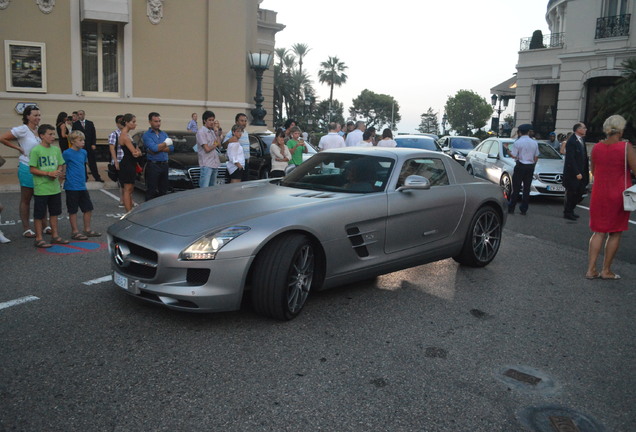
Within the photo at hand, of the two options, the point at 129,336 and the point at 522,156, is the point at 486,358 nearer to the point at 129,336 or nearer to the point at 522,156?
the point at 129,336

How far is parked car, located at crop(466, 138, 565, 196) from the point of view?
494 inches

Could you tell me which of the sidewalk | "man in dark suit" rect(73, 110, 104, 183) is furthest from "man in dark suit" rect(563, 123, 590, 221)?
"man in dark suit" rect(73, 110, 104, 183)

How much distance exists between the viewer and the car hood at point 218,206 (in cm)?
433

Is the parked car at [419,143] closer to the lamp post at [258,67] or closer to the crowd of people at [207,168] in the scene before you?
the lamp post at [258,67]

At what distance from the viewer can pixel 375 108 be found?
131625 mm

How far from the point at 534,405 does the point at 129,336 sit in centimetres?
277

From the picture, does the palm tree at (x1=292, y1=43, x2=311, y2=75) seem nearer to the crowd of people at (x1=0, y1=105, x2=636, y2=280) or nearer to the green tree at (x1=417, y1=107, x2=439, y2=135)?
the green tree at (x1=417, y1=107, x2=439, y2=135)

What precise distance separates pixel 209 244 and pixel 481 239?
3.51 metres

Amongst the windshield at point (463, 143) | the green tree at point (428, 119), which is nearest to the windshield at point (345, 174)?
the windshield at point (463, 143)

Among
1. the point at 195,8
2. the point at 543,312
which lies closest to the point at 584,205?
the point at 543,312

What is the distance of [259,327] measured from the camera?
14.1 feet

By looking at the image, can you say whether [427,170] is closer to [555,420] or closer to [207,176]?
[555,420]

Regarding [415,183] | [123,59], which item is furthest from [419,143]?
[415,183]

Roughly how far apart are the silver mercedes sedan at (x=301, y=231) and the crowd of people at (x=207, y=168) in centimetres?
126
